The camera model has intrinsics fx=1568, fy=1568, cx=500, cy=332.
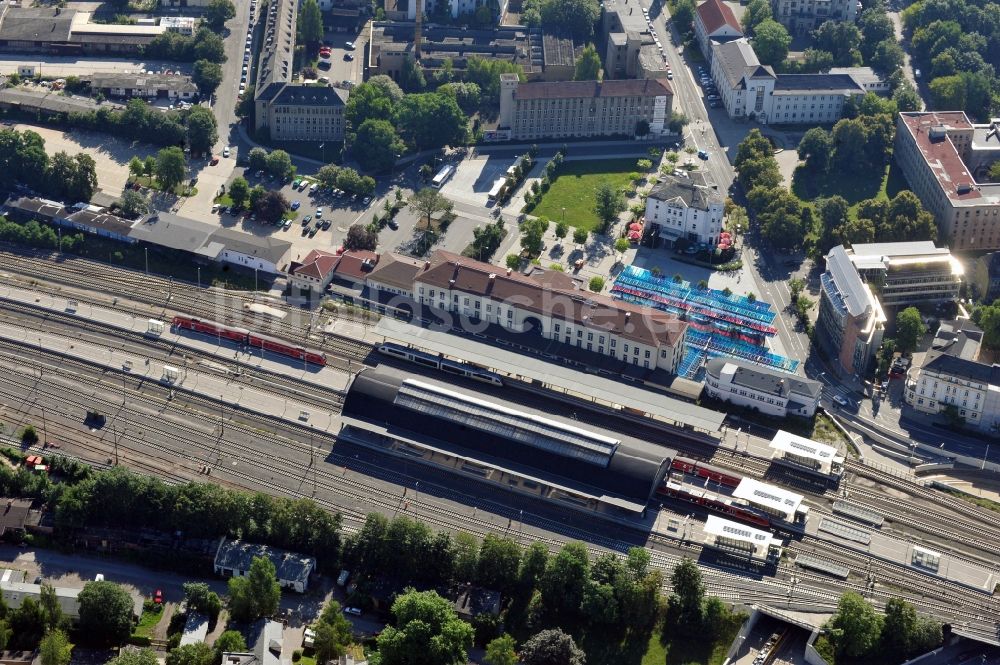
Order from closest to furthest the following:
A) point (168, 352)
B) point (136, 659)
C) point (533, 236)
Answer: point (136, 659) < point (168, 352) < point (533, 236)

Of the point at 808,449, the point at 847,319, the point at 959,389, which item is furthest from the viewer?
the point at 847,319

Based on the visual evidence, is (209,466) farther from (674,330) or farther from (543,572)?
(674,330)

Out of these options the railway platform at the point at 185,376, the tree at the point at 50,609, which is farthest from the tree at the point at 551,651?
the tree at the point at 50,609

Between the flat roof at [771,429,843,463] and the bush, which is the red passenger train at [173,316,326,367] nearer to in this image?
the bush

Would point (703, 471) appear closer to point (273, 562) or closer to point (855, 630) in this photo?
point (855, 630)

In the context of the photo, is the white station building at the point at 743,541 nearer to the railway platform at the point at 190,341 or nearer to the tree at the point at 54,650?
the railway platform at the point at 190,341

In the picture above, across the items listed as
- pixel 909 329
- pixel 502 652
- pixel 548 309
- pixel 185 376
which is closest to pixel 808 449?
pixel 909 329
